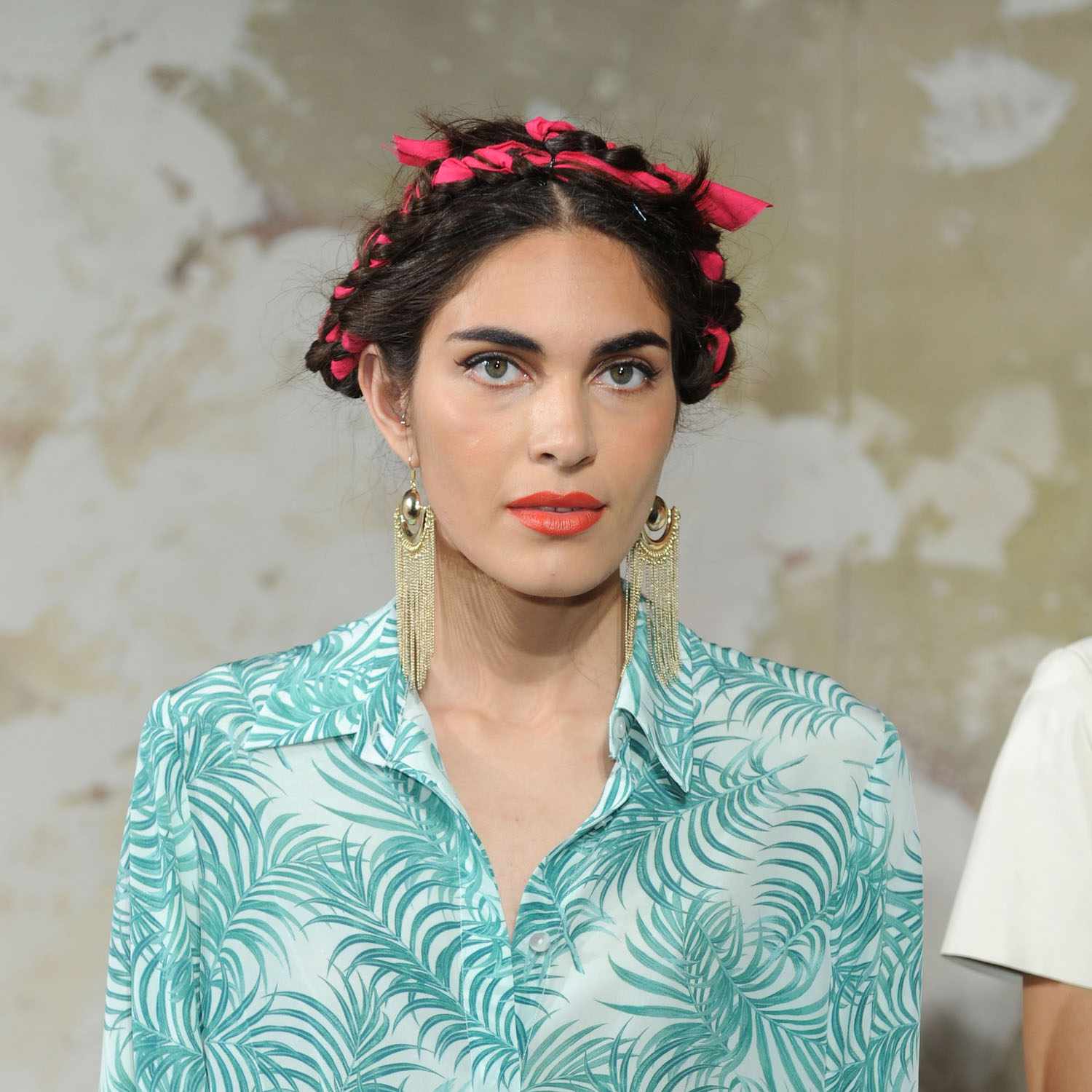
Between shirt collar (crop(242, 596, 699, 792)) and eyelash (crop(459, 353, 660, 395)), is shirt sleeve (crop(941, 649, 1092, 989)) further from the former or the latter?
eyelash (crop(459, 353, 660, 395))

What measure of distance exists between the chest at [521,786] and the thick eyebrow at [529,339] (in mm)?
390

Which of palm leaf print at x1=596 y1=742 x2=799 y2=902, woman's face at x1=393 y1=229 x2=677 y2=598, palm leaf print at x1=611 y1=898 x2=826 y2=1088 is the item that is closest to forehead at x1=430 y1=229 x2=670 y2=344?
woman's face at x1=393 y1=229 x2=677 y2=598

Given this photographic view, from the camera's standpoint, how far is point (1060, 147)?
9.09ft

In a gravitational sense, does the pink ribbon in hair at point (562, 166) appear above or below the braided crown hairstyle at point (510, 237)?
above

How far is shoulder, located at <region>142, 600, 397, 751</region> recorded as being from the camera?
5.11 ft

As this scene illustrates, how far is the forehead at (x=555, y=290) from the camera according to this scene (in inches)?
56.6

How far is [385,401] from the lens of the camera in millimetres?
1568

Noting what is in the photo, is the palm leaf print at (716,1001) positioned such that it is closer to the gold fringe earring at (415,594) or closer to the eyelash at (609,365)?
the gold fringe earring at (415,594)

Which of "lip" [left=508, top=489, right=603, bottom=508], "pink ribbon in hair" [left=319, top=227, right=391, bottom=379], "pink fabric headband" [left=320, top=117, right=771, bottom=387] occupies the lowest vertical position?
"lip" [left=508, top=489, right=603, bottom=508]

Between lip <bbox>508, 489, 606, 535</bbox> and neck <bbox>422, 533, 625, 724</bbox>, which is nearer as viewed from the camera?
lip <bbox>508, 489, 606, 535</bbox>

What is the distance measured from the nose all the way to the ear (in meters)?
0.17

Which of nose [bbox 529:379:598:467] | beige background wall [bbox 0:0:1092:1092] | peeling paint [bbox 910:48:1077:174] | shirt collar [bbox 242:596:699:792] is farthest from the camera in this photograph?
peeling paint [bbox 910:48:1077:174]

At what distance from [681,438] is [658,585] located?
1.27 metres

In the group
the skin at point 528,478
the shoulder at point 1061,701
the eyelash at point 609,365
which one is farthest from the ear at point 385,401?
the shoulder at point 1061,701
